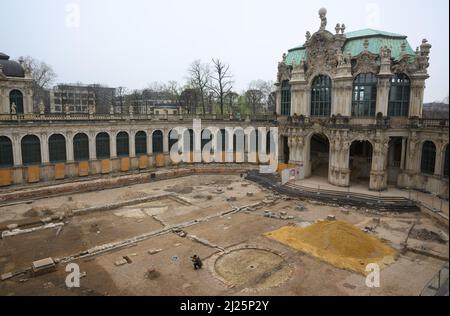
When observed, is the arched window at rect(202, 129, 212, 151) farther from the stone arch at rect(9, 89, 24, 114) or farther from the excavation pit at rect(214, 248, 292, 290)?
the excavation pit at rect(214, 248, 292, 290)

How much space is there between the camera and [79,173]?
36.5m

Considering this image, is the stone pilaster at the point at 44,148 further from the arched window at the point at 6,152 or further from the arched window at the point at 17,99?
the arched window at the point at 17,99

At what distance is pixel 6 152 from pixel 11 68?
12.5 m

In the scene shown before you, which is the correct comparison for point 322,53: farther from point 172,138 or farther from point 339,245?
point 339,245

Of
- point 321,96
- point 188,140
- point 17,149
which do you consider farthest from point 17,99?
point 321,96

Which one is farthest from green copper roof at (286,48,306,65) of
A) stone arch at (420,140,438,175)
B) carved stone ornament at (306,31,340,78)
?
A: stone arch at (420,140,438,175)

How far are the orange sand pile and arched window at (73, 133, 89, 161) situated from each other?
24.7 m

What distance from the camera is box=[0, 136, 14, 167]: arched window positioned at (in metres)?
32.0

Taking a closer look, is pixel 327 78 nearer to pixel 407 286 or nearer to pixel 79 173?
pixel 407 286

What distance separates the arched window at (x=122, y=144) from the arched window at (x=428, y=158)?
32.1 meters

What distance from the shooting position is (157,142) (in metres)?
42.9

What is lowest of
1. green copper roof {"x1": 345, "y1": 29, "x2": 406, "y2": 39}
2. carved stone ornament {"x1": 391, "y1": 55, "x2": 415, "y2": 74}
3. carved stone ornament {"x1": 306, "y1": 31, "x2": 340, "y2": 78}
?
carved stone ornament {"x1": 391, "y1": 55, "x2": 415, "y2": 74}

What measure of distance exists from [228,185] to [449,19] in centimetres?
3011
